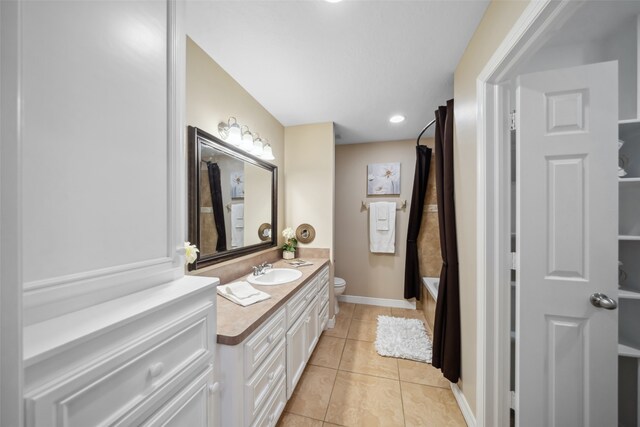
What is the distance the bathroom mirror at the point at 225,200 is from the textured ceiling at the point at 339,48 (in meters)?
0.59

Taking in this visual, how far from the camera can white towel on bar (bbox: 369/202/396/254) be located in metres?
3.17

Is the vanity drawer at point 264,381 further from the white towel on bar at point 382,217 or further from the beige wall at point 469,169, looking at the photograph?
the white towel on bar at point 382,217

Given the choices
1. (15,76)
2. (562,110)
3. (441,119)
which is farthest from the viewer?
(441,119)

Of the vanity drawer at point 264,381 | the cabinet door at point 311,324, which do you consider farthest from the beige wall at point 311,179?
the vanity drawer at point 264,381

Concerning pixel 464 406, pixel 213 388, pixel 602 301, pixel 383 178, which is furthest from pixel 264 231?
pixel 602 301

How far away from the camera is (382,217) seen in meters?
3.19

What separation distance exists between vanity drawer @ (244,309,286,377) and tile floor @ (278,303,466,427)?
2.04 feet

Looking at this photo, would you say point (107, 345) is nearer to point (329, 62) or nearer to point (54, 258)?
point (54, 258)

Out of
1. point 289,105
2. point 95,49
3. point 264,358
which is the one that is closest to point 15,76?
point 95,49

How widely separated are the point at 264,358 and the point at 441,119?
6.97 ft

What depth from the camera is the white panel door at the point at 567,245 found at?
3.36 feet

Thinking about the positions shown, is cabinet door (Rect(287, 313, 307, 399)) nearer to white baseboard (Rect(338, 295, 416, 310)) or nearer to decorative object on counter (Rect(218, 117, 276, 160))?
decorative object on counter (Rect(218, 117, 276, 160))

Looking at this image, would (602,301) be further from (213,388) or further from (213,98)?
(213,98)

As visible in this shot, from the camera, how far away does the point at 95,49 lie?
60 cm
